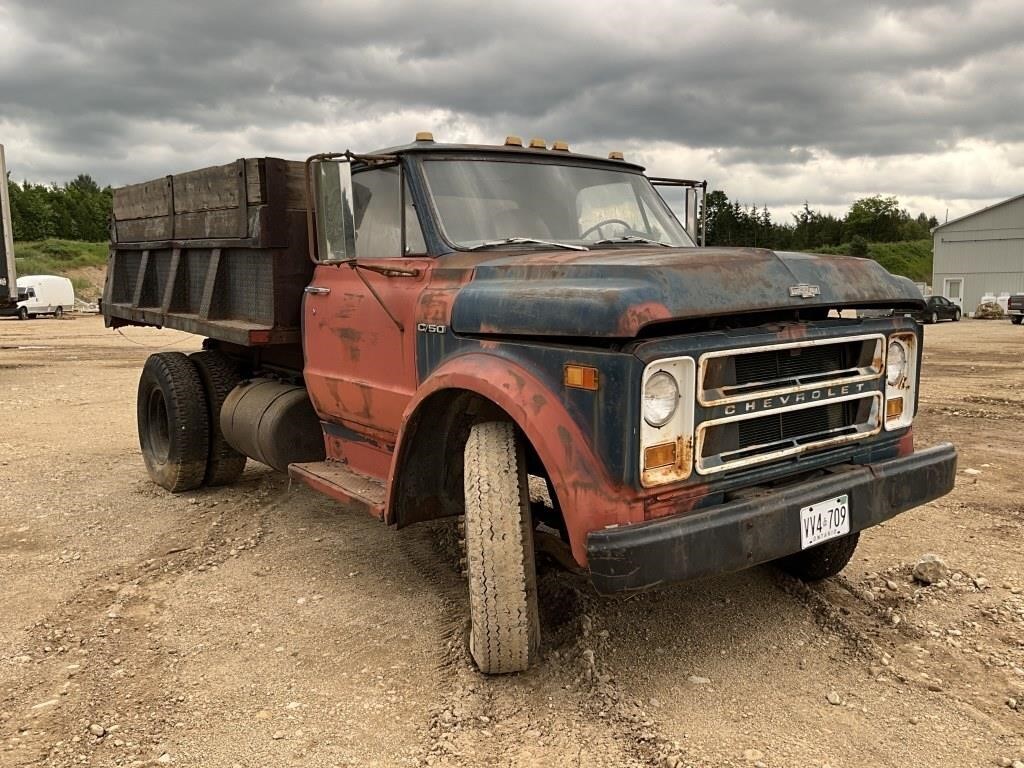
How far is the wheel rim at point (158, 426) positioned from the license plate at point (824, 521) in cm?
497

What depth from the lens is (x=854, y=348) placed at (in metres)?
3.65

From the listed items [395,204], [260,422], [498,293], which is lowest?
[260,422]

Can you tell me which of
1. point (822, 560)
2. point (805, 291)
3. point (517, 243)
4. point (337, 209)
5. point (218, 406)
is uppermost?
point (337, 209)

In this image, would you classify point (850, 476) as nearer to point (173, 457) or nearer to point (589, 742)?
point (589, 742)

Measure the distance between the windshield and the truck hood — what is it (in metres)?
0.43

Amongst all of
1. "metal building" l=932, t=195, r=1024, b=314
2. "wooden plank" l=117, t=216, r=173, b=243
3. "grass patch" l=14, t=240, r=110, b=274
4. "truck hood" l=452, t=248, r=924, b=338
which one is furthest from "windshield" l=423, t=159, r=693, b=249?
"grass patch" l=14, t=240, r=110, b=274

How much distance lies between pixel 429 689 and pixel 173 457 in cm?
365

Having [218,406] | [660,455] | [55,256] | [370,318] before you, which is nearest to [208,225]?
[218,406]

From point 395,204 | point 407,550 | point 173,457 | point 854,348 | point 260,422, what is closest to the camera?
point 854,348

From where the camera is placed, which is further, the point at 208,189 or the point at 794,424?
the point at 208,189

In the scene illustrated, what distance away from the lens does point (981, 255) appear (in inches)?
1681

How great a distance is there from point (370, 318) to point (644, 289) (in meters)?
1.87

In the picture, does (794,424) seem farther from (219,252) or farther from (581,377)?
(219,252)

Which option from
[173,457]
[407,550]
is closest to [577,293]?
[407,550]
